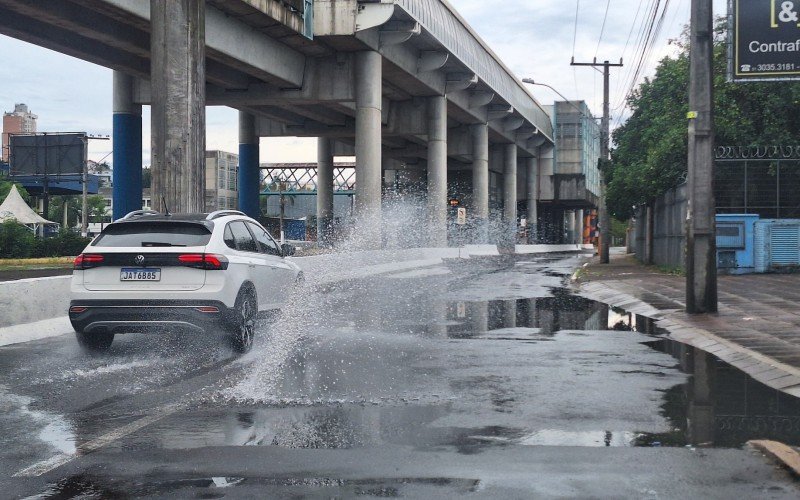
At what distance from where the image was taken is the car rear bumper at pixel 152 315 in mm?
9789

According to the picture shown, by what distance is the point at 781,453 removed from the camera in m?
5.34

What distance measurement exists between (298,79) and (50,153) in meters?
47.2

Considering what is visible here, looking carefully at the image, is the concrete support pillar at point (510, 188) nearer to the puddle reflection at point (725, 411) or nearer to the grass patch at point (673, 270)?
the grass patch at point (673, 270)

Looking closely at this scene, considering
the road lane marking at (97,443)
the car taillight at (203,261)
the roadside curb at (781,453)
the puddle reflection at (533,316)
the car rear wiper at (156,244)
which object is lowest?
the puddle reflection at (533,316)

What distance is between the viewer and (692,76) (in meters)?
15.1

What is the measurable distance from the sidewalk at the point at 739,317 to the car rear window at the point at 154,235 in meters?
6.25

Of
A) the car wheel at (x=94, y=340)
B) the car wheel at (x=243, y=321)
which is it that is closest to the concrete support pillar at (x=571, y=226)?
the car wheel at (x=243, y=321)

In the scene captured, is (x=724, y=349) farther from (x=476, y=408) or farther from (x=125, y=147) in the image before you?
(x=125, y=147)

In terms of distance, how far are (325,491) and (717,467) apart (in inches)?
91.7

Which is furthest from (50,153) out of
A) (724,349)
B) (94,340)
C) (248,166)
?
(724,349)

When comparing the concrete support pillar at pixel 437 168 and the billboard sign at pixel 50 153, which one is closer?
the concrete support pillar at pixel 437 168

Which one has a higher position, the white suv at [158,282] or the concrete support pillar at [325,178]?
the concrete support pillar at [325,178]

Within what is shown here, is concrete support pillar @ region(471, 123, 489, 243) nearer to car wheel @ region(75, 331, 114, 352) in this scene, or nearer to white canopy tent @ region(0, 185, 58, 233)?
white canopy tent @ region(0, 185, 58, 233)

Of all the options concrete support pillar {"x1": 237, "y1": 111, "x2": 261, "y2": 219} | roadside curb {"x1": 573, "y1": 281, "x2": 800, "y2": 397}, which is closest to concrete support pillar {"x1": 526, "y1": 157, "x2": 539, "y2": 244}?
concrete support pillar {"x1": 237, "y1": 111, "x2": 261, "y2": 219}
